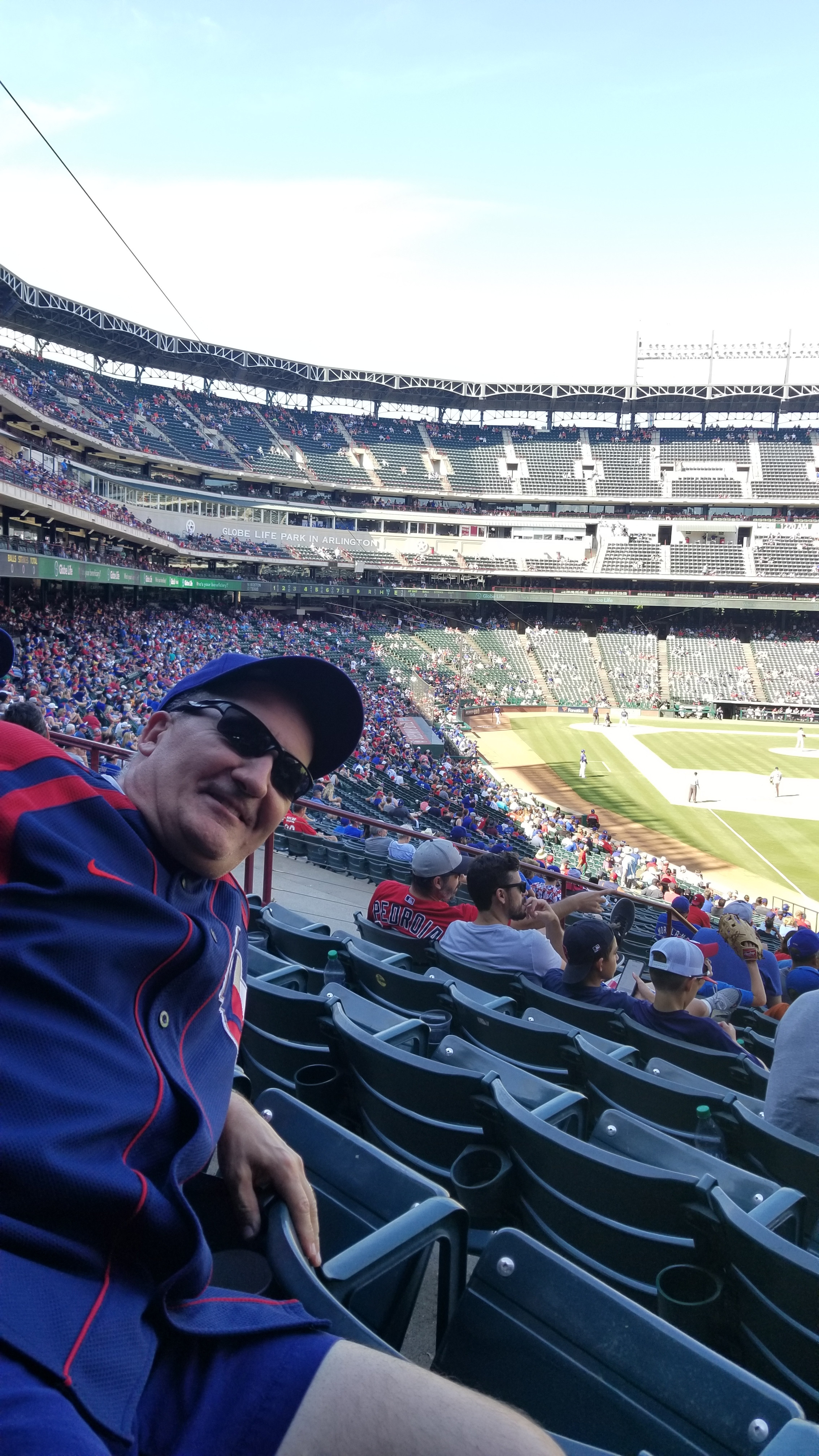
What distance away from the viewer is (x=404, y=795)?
23.5 metres

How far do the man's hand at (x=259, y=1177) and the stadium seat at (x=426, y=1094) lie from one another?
2.86 feet

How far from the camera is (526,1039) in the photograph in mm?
3658

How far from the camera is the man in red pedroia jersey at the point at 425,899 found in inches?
218

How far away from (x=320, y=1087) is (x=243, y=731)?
5.14ft

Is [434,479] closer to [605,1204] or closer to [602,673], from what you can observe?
[602,673]

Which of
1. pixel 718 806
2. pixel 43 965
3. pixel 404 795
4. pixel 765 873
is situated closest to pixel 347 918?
pixel 43 965

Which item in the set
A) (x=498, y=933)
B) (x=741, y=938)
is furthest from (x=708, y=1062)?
(x=741, y=938)

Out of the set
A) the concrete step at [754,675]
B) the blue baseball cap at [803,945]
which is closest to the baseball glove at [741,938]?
the blue baseball cap at [803,945]

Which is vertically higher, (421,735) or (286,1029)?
(286,1029)

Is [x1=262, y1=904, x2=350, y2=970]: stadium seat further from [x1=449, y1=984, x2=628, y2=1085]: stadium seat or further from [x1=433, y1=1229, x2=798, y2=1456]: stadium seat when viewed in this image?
[x1=433, y1=1229, x2=798, y2=1456]: stadium seat

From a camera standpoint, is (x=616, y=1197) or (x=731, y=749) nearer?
(x=616, y=1197)

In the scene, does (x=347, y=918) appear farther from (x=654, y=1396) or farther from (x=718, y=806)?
(x=718, y=806)

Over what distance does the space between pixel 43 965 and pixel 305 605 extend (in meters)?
55.7

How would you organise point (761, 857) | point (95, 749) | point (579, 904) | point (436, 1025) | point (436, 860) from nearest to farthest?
point (436, 1025) → point (436, 860) → point (579, 904) → point (95, 749) → point (761, 857)
